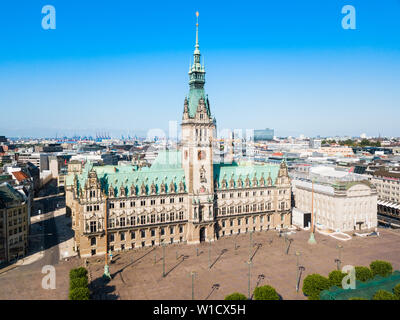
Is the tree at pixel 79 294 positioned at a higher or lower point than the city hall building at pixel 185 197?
lower

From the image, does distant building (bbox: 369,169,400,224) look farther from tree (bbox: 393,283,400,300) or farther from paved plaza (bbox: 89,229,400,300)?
tree (bbox: 393,283,400,300)

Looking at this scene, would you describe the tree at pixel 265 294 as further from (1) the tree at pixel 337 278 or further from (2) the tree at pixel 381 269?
(2) the tree at pixel 381 269

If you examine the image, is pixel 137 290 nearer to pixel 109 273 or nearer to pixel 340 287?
pixel 109 273

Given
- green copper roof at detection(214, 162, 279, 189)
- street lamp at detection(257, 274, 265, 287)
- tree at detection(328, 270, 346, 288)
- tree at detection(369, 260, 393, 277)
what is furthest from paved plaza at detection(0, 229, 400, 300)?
green copper roof at detection(214, 162, 279, 189)

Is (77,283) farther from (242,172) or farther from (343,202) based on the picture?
(343,202)

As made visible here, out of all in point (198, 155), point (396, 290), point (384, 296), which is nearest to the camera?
point (384, 296)

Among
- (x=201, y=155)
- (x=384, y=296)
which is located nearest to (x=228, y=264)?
(x=201, y=155)

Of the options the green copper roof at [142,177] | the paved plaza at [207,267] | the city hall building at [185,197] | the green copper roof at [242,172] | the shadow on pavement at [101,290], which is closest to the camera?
the shadow on pavement at [101,290]

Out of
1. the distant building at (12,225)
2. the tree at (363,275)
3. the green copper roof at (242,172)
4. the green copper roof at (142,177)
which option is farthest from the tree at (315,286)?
the distant building at (12,225)
